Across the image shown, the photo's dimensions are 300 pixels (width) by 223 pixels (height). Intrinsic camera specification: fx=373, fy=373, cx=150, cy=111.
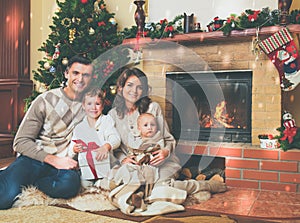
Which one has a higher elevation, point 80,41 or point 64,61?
point 80,41

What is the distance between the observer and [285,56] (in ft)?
8.75

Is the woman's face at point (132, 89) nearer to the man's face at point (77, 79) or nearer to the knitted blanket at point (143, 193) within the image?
the man's face at point (77, 79)

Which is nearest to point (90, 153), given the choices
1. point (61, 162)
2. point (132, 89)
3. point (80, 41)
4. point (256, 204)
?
point (61, 162)

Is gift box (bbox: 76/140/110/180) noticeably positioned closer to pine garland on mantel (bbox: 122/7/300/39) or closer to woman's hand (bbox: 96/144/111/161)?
woman's hand (bbox: 96/144/111/161)

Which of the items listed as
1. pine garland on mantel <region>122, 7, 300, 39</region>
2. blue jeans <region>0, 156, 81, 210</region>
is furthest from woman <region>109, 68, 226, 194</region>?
pine garland on mantel <region>122, 7, 300, 39</region>

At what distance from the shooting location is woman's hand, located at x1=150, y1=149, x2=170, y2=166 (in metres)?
2.41

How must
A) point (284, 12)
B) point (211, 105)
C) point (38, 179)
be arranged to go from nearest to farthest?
point (38, 179), point (284, 12), point (211, 105)

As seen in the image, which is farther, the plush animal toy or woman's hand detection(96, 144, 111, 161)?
the plush animal toy

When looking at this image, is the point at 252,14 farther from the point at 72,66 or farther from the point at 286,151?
the point at 72,66

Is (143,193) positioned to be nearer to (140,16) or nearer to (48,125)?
(48,125)

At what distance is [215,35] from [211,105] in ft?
1.94

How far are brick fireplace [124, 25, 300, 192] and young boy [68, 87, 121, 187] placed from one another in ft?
2.41

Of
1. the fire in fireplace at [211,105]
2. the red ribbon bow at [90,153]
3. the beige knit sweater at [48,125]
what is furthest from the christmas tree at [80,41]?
the red ribbon bow at [90,153]

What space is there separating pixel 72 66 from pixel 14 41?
1790mm
